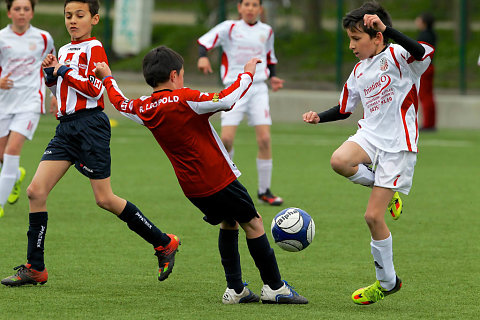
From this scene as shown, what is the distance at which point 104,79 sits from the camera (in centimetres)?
593

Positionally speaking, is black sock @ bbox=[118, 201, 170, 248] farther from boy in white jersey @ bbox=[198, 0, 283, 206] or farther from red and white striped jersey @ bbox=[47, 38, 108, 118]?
boy in white jersey @ bbox=[198, 0, 283, 206]

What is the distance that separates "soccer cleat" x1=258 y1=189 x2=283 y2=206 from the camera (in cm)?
984

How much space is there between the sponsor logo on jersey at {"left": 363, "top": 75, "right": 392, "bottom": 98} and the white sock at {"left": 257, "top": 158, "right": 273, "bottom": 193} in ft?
13.4

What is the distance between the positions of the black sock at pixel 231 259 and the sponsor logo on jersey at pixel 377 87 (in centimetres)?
125

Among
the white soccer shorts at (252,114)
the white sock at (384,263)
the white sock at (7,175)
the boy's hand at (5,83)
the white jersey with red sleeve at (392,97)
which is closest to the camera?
the white sock at (384,263)

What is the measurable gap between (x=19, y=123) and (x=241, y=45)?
2.92 m

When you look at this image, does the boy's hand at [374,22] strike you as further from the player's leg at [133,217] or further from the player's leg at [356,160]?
the player's leg at [133,217]

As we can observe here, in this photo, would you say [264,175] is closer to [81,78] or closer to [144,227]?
[144,227]

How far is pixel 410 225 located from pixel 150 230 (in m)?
3.29

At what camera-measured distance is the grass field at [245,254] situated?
18.3 ft

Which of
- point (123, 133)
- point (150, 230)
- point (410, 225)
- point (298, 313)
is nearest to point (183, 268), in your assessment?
point (150, 230)

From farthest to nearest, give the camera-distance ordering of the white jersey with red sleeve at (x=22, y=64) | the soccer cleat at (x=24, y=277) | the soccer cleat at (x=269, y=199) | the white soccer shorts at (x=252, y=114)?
the white soccer shorts at (x=252, y=114)
the soccer cleat at (x=269, y=199)
the white jersey with red sleeve at (x=22, y=64)
the soccer cleat at (x=24, y=277)

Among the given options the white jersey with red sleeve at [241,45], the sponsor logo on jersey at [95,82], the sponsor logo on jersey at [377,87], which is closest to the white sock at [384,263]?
the sponsor logo on jersey at [377,87]

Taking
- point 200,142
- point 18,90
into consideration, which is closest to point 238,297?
point 200,142
